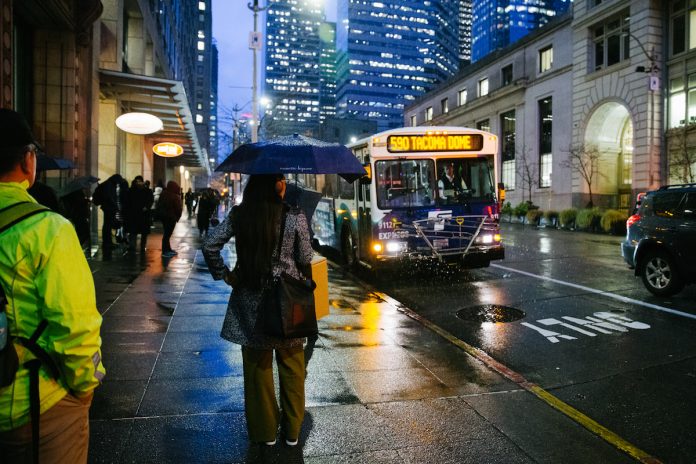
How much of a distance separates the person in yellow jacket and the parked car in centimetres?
902

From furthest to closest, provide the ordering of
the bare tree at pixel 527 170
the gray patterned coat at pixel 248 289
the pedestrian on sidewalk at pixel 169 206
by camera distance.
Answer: the bare tree at pixel 527 170, the pedestrian on sidewalk at pixel 169 206, the gray patterned coat at pixel 248 289

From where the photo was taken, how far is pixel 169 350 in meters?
5.85

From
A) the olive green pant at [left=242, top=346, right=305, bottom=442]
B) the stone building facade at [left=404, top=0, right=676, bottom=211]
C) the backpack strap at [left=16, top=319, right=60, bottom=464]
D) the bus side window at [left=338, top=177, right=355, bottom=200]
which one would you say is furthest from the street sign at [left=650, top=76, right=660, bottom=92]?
the backpack strap at [left=16, top=319, right=60, bottom=464]

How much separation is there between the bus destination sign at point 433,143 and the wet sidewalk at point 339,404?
4430mm

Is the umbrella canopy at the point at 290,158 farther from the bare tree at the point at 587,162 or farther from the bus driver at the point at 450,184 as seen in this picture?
the bare tree at the point at 587,162

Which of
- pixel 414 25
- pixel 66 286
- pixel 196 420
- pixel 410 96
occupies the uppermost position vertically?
pixel 414 25

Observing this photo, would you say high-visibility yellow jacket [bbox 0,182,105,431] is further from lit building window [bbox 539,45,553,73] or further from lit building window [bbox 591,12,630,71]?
lit building window [bbox 539,45,553,73]

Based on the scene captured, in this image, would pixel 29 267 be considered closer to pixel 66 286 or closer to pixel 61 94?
pixel 66 286

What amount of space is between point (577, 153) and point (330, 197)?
84.6 ft

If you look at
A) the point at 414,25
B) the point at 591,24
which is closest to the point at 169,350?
the point at 591,24

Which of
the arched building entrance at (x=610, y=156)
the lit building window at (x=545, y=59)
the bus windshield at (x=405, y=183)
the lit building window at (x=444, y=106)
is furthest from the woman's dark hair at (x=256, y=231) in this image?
the lit building window at (x=444, y=106)

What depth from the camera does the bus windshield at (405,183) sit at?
10836 millimetres

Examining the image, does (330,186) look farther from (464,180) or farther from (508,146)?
(508,146)

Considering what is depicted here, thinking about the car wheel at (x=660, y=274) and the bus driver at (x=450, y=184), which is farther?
the bus driver at (x=450, y=184)
